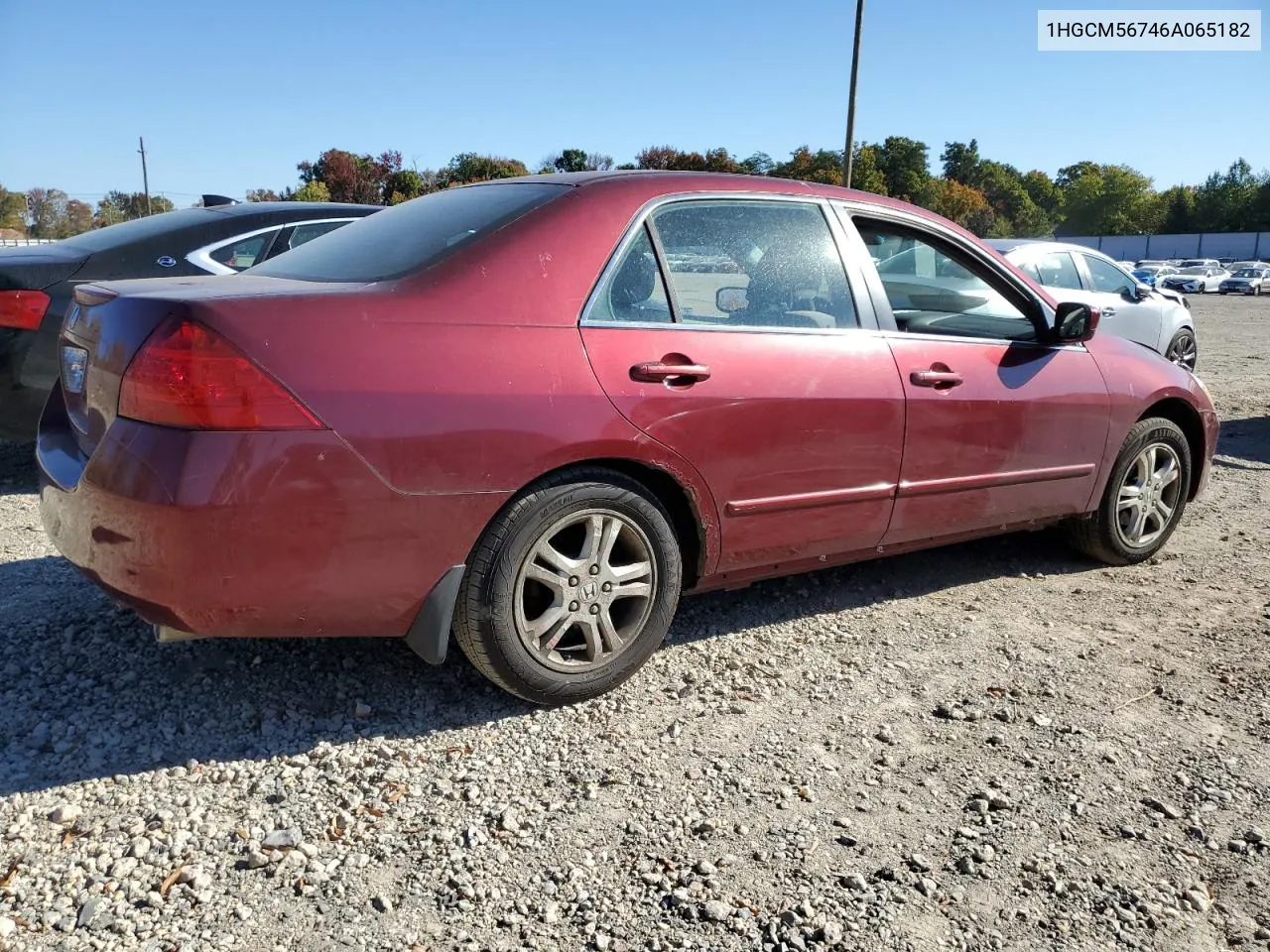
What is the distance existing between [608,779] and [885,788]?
744 millimetres

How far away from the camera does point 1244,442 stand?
789 centimetres

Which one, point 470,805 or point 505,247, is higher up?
point 505,247

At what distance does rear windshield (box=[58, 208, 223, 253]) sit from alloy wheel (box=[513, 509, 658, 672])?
3.74 meters

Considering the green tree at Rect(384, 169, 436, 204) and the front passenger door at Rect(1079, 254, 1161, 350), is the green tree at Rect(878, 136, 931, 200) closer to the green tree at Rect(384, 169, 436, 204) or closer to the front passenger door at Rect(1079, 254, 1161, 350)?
the green tree at Rect(384, 169, 436, 204)

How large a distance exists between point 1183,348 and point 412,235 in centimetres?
1030

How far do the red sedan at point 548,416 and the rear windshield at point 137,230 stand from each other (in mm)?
2506

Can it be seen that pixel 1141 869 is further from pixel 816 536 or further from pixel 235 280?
pixel 235 280

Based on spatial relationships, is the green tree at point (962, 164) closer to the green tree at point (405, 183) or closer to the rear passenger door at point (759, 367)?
the green tree at point (405, 183)

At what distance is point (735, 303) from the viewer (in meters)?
3.43

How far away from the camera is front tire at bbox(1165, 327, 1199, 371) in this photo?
10.9 meters

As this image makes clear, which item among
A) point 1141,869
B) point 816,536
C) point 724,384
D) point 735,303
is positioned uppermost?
point 735,303

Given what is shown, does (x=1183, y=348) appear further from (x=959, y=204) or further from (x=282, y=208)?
(x=959, y=204)

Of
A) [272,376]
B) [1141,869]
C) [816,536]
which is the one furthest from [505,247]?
[1141,869]

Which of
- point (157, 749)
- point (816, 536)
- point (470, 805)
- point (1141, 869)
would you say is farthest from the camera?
point (816, 536)
